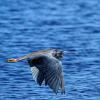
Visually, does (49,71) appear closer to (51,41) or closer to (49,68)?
(49,68)

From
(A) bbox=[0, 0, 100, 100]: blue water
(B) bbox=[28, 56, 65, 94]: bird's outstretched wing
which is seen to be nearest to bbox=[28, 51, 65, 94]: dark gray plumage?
(B) bbox=[28, 56, 65, 94]: bird's outstretched wing

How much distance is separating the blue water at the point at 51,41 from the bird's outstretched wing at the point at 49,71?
1422 mm

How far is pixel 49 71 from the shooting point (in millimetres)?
9016

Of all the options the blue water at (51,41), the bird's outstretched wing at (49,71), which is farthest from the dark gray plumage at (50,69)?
the blue water at (51,41)

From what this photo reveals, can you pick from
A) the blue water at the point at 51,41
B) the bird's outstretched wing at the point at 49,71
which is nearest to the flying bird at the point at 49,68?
the bird's outstretched wing at the point at 49,71

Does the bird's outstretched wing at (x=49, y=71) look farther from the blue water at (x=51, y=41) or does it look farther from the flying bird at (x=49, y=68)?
the blue water at (x=51, y=41)

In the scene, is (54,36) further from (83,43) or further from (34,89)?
(34,89)

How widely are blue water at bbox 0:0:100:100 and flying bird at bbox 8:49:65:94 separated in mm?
1387

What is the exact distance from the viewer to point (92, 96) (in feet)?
35.8

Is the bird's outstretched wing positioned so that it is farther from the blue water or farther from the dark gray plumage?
the blue water

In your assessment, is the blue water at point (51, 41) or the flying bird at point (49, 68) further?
the blue water at point (51, 41)


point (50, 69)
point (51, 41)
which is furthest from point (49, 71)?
point (51, 41)

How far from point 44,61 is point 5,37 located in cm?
596

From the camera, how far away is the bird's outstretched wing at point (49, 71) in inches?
350
